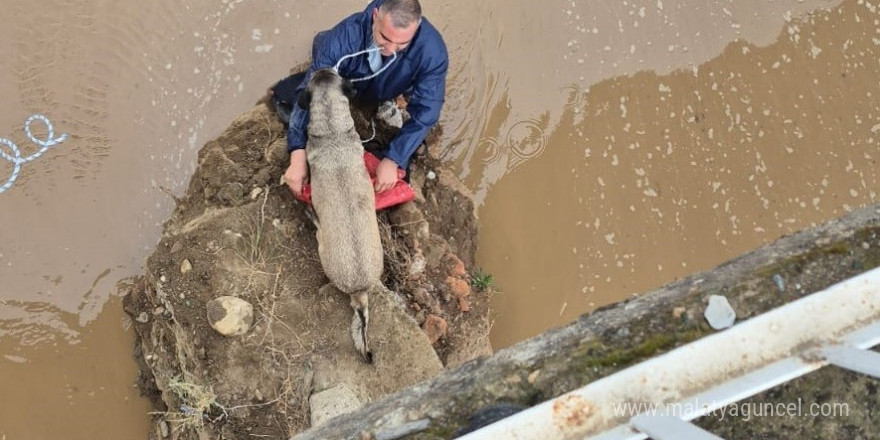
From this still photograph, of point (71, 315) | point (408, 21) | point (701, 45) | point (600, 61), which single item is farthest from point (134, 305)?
point (701, 45)

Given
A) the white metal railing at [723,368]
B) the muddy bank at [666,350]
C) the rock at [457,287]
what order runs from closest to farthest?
the white metal railing at [723,368], the muddy bank at [666,350], the rock at [457,287]

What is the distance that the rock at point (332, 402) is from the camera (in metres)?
3.82

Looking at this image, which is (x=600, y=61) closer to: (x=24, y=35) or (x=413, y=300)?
(x=413, y=300)

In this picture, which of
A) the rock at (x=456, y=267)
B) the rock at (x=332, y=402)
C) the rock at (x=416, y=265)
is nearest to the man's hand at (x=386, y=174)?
the rock at (x=416, y=265)

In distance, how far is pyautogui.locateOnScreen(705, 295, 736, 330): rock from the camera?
2.58 metres

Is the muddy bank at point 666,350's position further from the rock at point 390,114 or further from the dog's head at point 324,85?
the rock at point 390,114

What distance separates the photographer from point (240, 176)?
4.36m

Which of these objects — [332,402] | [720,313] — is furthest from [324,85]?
[720,313]

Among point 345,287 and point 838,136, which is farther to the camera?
point 838,136

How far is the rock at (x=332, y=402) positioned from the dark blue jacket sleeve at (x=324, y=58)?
1.46 metres

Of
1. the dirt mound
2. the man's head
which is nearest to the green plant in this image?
the dirt mound

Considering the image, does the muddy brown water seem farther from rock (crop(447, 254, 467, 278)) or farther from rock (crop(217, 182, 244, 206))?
rock (crop(217, 182, 244, 206))

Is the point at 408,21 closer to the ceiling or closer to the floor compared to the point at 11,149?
closer to the floor

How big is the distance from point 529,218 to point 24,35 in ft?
12.8
